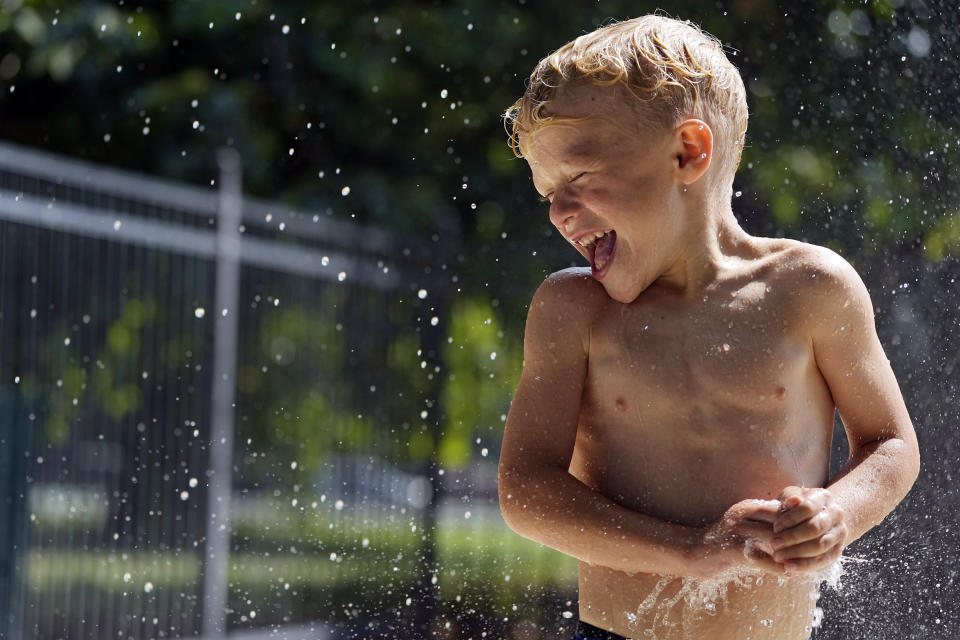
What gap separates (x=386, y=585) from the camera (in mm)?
7008

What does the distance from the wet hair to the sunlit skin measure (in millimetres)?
25

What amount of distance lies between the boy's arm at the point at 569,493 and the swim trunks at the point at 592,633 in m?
0.16

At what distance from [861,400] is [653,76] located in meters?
0.64

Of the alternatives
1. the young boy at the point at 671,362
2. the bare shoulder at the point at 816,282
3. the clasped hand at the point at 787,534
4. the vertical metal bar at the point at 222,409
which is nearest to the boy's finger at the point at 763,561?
the clasped hand at the point at 787,534

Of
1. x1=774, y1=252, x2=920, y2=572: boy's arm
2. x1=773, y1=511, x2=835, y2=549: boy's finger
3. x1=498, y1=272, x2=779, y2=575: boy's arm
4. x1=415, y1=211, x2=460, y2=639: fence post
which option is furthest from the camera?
x1=415, y1=211, x2=460, y2=639: fence post

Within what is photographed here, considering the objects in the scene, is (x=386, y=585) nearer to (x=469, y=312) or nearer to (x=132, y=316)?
(x=469, y=312)

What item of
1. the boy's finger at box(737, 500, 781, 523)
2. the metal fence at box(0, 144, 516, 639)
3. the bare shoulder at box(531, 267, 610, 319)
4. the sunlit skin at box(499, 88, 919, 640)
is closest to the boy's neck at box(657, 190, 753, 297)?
the sunlit skin at box(499, 88, 919, 640)

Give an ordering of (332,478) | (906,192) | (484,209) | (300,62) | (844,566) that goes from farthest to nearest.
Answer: (300,62)
(484,209)
(332,478)
(906,192)
(844,566)

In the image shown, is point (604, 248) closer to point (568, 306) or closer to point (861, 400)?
point (568, 306)

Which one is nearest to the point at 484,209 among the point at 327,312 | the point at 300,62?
the point at 327,312

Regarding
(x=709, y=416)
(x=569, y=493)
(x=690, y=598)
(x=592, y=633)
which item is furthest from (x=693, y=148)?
(x=592, y=633)

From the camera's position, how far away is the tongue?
6.49ft

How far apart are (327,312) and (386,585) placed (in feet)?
5.44

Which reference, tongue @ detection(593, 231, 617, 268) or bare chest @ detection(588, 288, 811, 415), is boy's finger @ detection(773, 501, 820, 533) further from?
tongue @ detection(593, 231, 617, 268)
